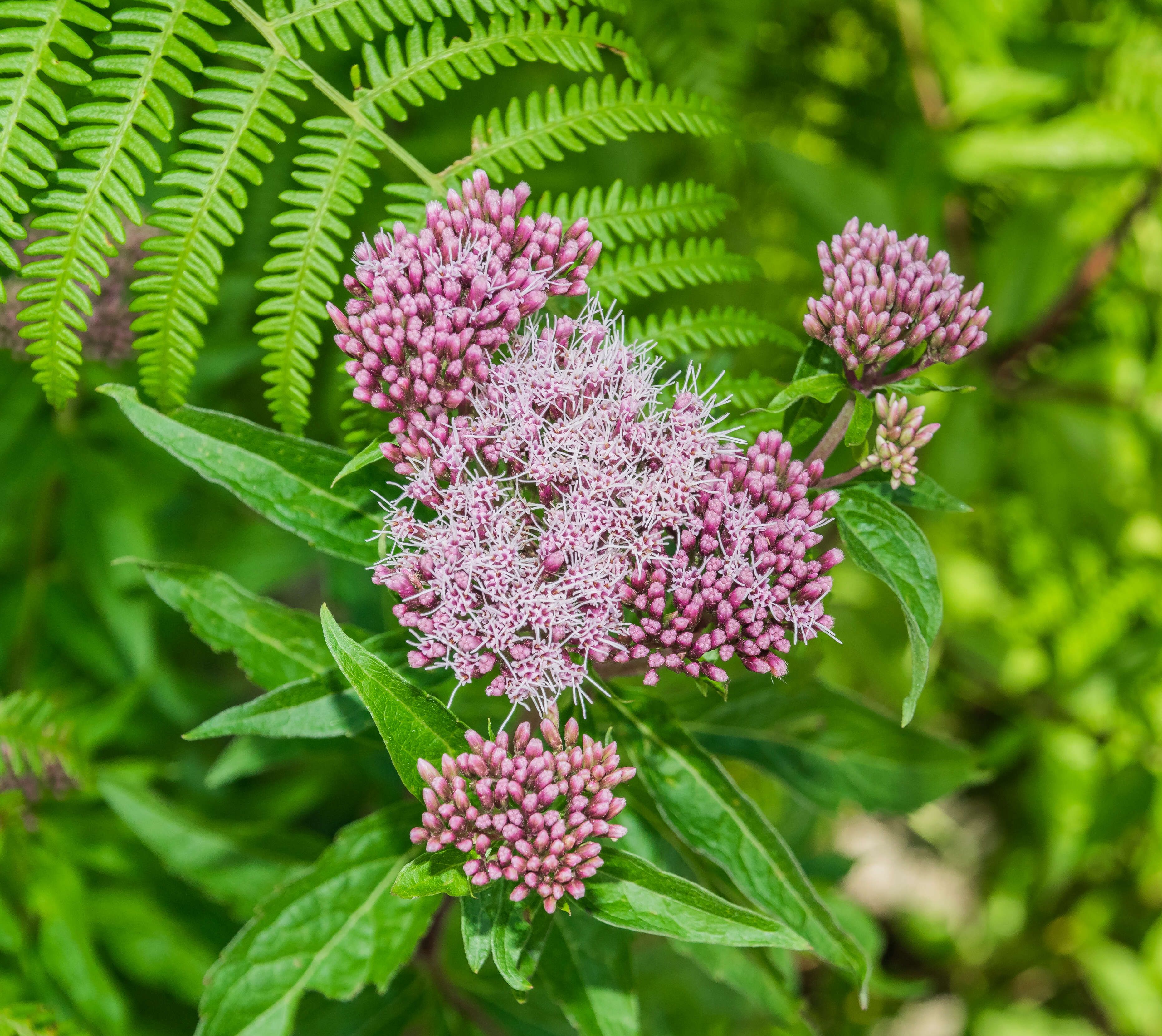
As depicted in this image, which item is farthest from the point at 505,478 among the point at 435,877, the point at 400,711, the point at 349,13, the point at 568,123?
the point at 349,13

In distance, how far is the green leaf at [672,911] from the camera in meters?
1.28

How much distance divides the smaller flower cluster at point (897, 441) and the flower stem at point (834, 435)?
0.05 metres

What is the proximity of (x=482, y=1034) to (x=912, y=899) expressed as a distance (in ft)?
10.3

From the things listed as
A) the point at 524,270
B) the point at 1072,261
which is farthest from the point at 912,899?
the point at 524,270

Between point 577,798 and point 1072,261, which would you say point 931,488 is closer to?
point 577,798

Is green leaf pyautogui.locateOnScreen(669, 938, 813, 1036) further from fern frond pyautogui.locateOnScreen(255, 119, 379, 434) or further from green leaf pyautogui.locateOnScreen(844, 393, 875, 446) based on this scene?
fern frond pyautogui.locateOnScreen(255, 119, 379, 434)

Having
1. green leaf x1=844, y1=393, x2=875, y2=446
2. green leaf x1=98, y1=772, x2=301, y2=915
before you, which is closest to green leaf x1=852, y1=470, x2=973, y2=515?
green leaf x1=844, y1=393, x2=875, y2=446

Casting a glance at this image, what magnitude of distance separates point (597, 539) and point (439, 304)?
0.43 m

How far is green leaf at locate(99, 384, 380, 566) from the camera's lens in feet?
5.12

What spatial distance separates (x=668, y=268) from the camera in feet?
6.03

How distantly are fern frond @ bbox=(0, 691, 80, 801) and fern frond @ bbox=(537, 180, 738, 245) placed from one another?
1.77 metres

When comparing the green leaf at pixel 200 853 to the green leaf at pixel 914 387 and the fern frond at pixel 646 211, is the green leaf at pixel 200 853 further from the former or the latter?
the green leaf at pixel 914 387

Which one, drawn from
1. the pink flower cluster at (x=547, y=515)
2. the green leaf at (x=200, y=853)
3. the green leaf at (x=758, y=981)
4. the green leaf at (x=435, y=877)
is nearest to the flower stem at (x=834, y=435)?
the pink flower cluster at (x=547, y=515)

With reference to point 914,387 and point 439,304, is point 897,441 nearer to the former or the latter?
point 914,387
